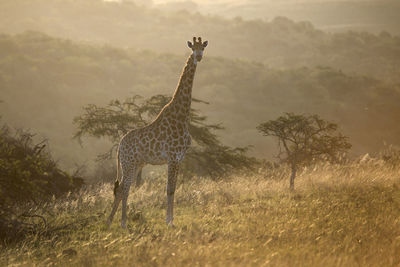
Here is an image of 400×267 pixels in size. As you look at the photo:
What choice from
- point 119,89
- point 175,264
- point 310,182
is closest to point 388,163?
point 310,182

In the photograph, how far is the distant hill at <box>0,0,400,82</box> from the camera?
114 meters

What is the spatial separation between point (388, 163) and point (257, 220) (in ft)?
33.7

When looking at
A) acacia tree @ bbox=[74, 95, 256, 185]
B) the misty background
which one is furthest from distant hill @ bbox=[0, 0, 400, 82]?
acacia tree @ bbox=[74, 95, 256, 185]

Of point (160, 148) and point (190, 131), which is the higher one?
point (160, 148)

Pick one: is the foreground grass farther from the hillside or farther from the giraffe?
the hillside

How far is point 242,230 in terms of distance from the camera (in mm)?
7848

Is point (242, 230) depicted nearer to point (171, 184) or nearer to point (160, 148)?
point (171, 184)

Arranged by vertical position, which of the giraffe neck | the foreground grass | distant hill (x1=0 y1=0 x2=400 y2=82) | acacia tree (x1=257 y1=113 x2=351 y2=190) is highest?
distant hill (x1=0 y1=0 x2=400 y2=82)

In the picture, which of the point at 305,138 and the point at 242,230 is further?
the point at 305,138

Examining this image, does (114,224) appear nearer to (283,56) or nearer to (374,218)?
(374,218)

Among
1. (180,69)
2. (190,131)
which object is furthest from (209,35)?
(190,131)

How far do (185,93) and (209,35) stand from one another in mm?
126190

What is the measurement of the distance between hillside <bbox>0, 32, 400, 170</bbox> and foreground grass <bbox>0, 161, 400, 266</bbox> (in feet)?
124

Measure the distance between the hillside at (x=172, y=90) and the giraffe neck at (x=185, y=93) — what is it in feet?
130
